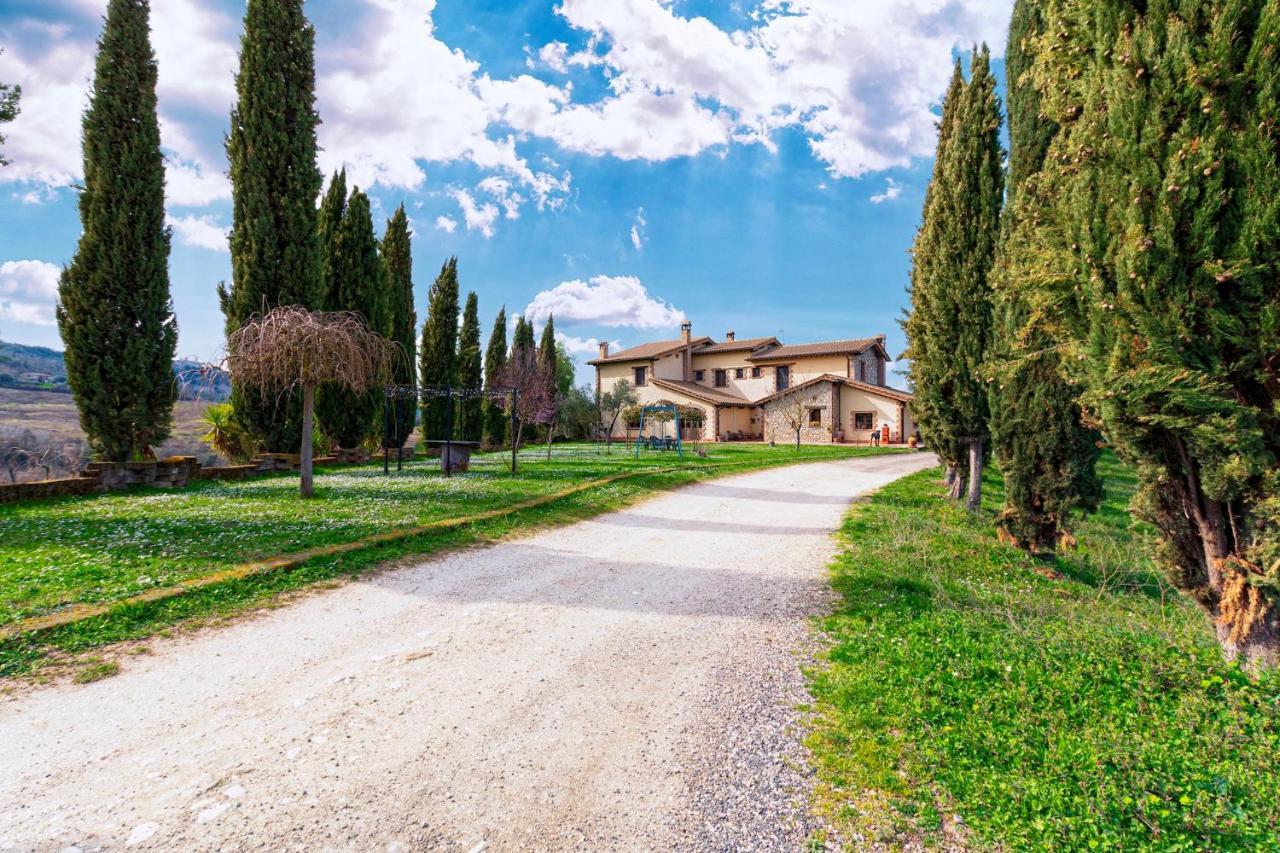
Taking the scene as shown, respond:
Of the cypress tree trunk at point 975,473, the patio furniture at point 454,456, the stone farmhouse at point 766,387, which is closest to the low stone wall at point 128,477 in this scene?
the patio furniture at point 454,456

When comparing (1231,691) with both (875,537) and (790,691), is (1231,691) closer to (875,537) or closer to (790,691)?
(790,691)

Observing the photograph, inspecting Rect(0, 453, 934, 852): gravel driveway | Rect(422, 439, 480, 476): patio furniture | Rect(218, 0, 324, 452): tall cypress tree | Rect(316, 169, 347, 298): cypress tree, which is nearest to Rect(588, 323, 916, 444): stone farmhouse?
Rect(422, 439, 480, 476): patio furniture

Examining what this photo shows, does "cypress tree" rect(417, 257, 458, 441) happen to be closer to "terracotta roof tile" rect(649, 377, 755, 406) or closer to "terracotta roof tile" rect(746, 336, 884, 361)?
"terracotta roof tile" rect(649, 377, 755, 406)

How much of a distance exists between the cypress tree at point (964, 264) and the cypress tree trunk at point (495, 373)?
23.1m

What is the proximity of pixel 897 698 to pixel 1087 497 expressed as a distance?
641 centimetres

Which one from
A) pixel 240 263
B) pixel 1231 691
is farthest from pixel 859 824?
pixel 240 263

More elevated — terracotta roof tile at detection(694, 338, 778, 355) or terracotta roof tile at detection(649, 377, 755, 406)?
terracotta roof tile at detection(694, 338, 778, 355)

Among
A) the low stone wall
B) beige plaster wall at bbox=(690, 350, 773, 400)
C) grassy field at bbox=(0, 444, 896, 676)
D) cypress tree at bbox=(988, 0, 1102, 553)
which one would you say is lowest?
grassy field at bbox=(0, 444, 896, 676)

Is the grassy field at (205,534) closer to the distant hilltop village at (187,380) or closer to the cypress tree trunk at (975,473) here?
the distant hilltop village at (187,380)

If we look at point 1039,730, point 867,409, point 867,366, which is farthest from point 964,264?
point 867,366

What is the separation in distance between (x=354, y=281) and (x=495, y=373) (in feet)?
49.5

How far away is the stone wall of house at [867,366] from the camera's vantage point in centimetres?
3844

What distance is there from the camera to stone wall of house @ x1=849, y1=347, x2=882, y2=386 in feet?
126

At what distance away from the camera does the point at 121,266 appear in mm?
12180
